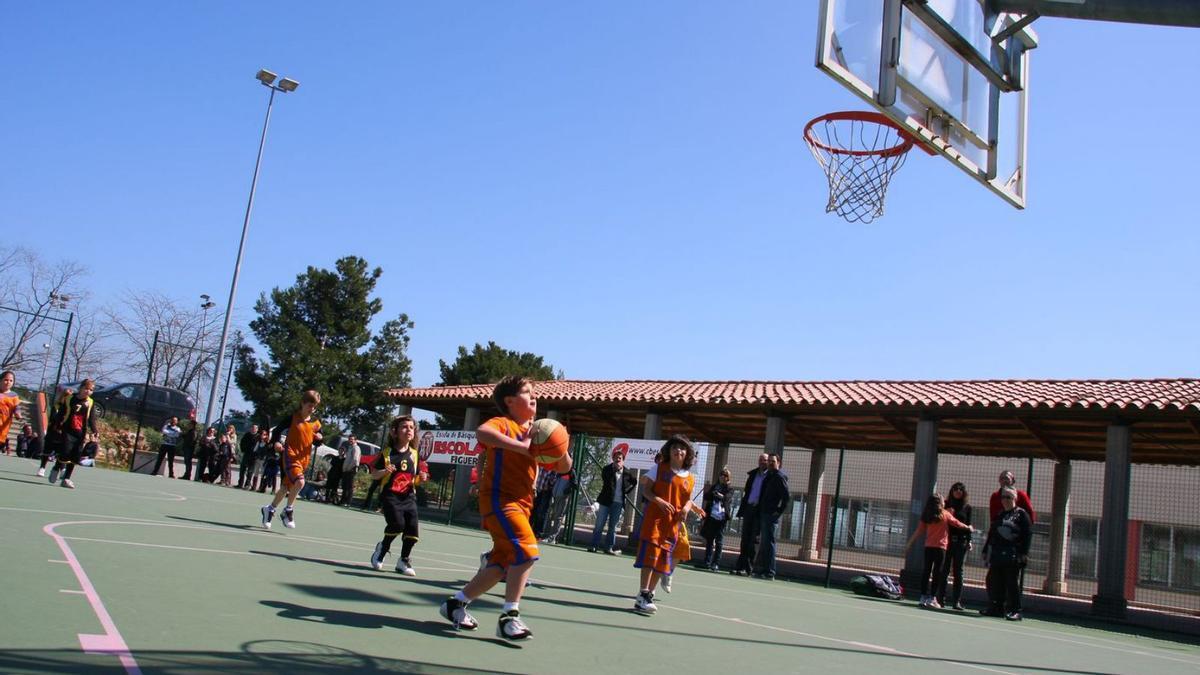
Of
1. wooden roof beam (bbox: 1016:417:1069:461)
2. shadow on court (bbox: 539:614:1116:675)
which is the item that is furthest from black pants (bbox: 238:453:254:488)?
shadow on court (bbox: 539:614:1116:675)

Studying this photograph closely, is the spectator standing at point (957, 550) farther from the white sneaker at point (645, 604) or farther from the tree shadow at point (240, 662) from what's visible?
the tree shadow at point (240, 662)

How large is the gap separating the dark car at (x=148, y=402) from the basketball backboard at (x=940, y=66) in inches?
1307

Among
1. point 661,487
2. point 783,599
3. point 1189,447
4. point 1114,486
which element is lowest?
point 783,599

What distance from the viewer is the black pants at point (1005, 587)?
42.1 ft

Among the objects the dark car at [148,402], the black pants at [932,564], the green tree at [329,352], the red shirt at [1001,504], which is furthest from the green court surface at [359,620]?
the green tree at [329,352]

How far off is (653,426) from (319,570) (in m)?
16.5

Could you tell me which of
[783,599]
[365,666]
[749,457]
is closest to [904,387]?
[749,457]

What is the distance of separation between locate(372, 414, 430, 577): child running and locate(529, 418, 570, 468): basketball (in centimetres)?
329

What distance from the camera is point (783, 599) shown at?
11.5 meters

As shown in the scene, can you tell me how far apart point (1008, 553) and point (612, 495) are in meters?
7.60

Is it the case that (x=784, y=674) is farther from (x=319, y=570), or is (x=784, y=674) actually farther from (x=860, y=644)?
(x=319, y=570)

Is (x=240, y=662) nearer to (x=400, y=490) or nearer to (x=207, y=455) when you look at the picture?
(x=400, y=490)

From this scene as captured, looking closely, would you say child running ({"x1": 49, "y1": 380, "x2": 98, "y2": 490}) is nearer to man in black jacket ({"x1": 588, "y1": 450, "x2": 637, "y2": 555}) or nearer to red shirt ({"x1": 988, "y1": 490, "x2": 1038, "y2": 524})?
man in black jacket ({"x1": 588, "y1": 450, "x2": 637, "y2": 555})

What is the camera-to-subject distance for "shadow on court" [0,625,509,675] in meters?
3.55
